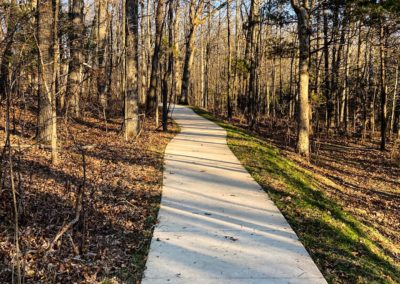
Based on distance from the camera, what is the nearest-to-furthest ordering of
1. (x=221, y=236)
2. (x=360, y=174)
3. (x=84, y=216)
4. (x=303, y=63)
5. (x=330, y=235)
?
1. (x=84, y=216)
2. (x=221, y=236)
3. (x=330, y=235)
4. (x=303, y=63)
5. (x=360, y=174)

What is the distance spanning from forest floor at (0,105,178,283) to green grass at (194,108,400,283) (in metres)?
2.28

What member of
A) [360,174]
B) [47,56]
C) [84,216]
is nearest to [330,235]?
[84,216]

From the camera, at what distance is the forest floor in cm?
437

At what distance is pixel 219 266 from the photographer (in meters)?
4.68

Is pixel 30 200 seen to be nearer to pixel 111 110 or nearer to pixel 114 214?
pixel 114 214

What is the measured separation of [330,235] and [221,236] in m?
1.70

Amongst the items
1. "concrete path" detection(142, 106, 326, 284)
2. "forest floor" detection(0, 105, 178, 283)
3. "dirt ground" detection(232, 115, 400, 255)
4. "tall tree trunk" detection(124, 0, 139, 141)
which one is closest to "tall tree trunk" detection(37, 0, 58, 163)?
"forest floor" detection(0, 105, 178, 283)

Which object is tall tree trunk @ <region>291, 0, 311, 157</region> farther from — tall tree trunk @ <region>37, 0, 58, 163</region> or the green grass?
tall tree trunk @ <region>37, 0, 58, 163</region>

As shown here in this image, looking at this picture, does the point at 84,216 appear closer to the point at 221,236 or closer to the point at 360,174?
the point at 221,236

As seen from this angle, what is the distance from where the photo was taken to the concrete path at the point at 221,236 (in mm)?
4520

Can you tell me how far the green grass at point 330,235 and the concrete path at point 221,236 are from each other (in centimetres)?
21

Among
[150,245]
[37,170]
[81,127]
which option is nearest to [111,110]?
[81,127]

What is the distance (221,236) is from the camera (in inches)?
220

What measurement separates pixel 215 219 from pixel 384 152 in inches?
600
